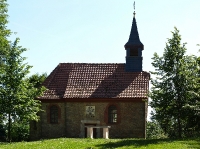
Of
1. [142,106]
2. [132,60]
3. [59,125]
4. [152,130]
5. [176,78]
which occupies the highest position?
[132,60]

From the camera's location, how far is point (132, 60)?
1302 inches

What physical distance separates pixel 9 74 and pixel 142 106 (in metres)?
12.2

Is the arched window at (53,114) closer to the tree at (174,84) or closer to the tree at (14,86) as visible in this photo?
the tree at (14,86)

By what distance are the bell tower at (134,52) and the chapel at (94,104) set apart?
0.79 feet

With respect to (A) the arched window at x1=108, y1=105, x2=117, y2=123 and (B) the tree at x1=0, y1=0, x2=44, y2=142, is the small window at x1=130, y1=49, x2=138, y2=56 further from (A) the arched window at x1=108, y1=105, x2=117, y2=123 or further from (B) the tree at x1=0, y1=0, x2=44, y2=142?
(B) the tree at x1=0, y1=0, x2=44, y2=142

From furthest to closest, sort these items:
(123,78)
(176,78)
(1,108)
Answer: (123,78)
(1,108)
(176,78)

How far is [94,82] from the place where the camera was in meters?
31.5

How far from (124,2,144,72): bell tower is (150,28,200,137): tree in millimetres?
10194

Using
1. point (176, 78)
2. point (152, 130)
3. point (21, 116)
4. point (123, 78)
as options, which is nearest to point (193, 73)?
point (176, 78)

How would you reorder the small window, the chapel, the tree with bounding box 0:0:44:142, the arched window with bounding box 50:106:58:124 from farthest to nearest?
the small window
the arched window with bounding box 50:106:58:124
the chapel
the tree with bounding box 0:0:44:142

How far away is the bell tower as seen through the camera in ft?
107

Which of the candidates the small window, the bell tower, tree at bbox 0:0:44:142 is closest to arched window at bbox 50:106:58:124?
tree at bbox 0:0:44:142

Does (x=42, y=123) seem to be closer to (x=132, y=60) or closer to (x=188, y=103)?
(x=132, y=60)

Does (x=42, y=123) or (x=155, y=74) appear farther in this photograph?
(x=42, y=123)
